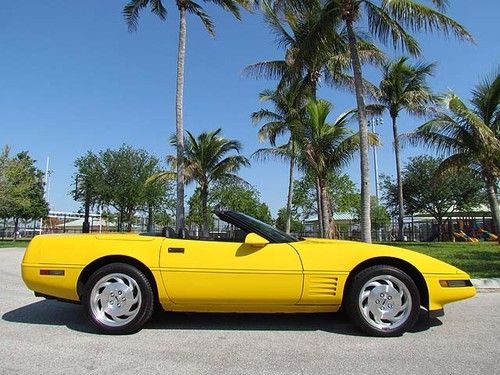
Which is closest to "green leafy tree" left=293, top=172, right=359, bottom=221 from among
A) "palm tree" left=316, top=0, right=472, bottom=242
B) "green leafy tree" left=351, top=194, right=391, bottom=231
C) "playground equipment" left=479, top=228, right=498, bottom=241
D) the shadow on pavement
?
"green leafy tree" left=351, top=194, right=391, bottom=231

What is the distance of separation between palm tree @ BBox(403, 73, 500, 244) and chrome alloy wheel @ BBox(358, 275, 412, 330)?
1484 centimetres

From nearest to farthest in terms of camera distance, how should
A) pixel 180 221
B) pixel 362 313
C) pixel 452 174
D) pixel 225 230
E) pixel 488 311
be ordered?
pixel 362 313 < pixel 225 230 < pixel 488 311 < pixel 180 221 < pixel 452 174

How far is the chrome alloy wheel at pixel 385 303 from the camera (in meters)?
4.75

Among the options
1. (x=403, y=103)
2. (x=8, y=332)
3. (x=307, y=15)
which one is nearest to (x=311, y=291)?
(x=8, y=332)

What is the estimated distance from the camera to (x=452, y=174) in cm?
2009

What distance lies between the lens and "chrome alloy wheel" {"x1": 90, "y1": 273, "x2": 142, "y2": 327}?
4824 millimetres

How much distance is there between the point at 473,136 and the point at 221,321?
54.0 feet

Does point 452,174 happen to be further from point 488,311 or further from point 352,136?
point 488,311

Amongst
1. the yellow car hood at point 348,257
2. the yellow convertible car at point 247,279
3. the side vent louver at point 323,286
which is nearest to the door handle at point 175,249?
the yellow convertible car at point 247,279

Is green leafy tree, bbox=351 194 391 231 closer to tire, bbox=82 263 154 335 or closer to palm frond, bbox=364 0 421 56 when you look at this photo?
palm frond, bbox=364 0 421 56

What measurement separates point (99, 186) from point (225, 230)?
2588 centimetres

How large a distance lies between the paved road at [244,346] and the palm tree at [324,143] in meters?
14.9

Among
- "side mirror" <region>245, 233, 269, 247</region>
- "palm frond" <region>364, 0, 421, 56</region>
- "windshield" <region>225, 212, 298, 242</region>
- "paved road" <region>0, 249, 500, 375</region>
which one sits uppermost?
"palm frond" <region>364, 0, 421, 56</region>

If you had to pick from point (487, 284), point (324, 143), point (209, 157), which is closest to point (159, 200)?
point (209, 157)
